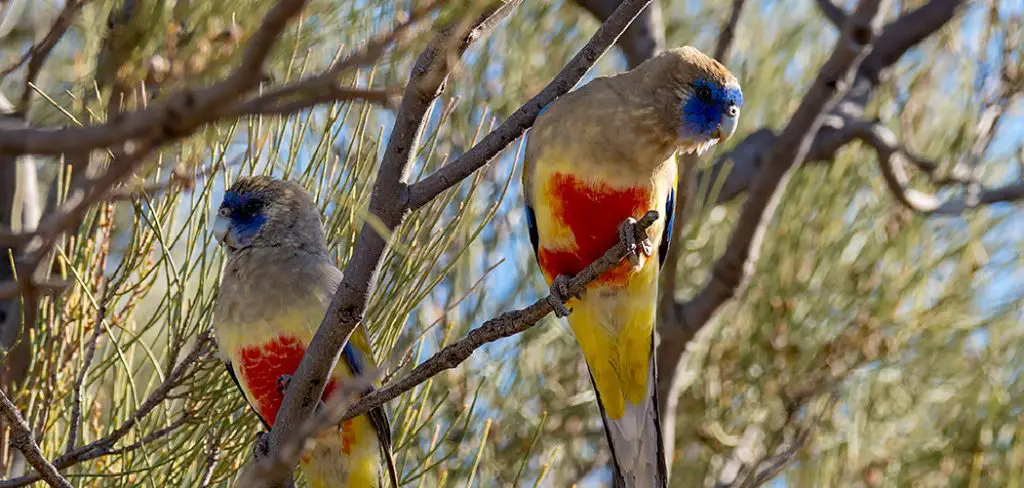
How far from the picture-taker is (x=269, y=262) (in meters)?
2.65

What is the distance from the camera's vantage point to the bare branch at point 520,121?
184 cm

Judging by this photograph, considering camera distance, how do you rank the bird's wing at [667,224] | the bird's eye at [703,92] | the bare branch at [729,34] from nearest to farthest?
the bird's eye at [703,92], the bird's wing at [667,224], the bare branch at [729,34]

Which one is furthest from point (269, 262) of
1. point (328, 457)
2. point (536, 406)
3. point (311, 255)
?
point (536, 406)

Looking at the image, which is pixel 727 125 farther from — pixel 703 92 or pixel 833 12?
pixel 833 12

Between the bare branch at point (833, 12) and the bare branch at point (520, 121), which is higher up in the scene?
the bare branch at point (833, 12)

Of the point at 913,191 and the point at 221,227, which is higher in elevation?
the point at 221,227

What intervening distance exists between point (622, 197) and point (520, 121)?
57 cm

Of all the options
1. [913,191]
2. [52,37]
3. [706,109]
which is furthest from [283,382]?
[913,191]

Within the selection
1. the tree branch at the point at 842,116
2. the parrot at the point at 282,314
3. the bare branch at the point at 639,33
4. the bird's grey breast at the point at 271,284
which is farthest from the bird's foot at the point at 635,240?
the bare branch at the point at 639,33

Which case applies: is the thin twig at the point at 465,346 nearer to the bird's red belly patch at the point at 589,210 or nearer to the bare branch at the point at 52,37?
the bird's red belly patch at the point at 589,210

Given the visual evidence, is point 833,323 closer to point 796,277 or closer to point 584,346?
Result: point 796,277

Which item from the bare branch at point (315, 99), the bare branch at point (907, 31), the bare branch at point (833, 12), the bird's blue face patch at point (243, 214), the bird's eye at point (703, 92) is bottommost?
the bare branch at point (315, 99)

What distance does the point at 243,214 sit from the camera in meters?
2.72

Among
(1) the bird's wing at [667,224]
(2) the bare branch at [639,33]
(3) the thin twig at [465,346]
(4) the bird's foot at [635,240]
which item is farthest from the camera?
(2) the bare branch at [639,33]
